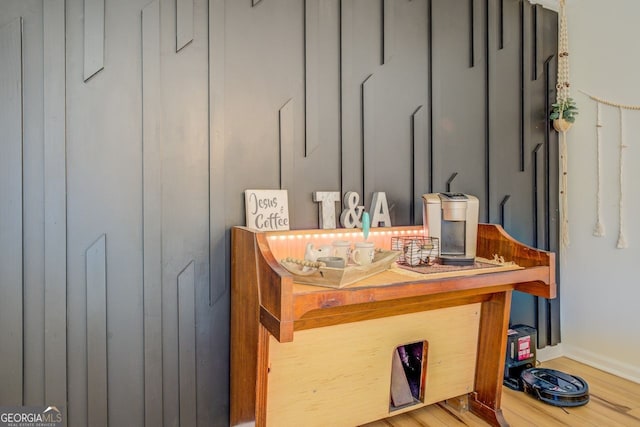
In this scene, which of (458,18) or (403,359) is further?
(458,18)

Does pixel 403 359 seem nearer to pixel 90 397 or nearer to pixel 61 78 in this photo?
pixel 90 397

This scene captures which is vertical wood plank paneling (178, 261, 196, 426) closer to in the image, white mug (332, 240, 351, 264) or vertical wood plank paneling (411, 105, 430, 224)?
white mug (332, 240, 351, 264)

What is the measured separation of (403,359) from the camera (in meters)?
1.87

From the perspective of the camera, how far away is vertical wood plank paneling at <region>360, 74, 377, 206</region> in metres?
1.93

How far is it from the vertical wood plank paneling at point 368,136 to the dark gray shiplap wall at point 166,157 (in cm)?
1

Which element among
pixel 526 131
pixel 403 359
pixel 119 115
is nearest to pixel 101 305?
pixel 119 115

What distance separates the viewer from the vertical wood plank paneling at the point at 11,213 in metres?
1.28

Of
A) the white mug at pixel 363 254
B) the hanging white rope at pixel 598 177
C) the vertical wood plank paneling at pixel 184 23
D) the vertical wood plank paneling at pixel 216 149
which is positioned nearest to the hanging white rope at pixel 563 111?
the hanging white rope at pixel 598 177

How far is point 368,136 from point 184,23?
3.23ft

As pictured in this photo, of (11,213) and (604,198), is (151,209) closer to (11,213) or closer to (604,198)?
(11,213)

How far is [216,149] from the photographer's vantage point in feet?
5.24

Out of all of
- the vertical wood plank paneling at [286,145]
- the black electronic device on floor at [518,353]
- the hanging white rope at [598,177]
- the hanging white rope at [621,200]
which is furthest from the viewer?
the hanging white rope at [598,177]

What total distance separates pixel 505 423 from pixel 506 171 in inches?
58.2

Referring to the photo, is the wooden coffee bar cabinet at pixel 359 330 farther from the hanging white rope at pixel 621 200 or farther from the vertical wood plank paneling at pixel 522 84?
the hanging white rope at pixel 621 200
